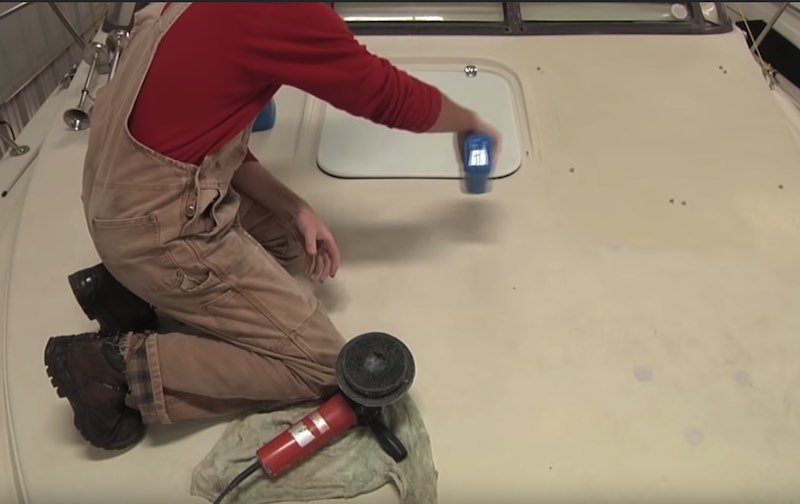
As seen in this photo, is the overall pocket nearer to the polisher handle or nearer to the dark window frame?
the polisher handle

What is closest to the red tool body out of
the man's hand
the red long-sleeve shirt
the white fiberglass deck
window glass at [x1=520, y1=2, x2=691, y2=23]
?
the white fiberglass deck

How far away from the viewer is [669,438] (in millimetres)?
938

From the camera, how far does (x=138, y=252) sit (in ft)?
2.67

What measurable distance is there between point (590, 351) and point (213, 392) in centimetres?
56

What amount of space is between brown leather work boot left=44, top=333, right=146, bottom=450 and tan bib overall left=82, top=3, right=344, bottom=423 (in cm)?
3

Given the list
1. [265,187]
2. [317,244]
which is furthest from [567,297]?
[265,187]

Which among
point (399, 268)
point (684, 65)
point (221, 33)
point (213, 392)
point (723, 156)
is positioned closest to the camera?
point (221, 33)

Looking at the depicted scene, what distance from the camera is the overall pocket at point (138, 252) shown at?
80 cm

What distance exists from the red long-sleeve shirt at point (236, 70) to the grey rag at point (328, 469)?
387 mm

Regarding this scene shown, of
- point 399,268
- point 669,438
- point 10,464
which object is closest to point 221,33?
point 399,268

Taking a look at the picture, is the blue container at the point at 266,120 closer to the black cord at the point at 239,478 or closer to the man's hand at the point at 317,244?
the man's hand at the point at 317,244

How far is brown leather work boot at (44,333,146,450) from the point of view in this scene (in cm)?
86

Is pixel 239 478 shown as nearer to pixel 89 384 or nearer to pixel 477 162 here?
pixel 89 384

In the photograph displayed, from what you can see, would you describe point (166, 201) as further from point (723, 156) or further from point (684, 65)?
point (684, 65)
